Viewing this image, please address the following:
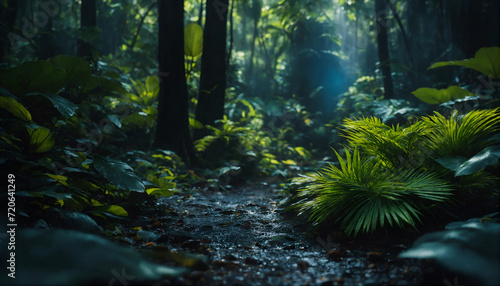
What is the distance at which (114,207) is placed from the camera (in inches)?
99.8

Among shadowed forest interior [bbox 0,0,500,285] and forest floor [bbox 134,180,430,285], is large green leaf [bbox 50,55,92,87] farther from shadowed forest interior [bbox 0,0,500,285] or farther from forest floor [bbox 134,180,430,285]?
forest floor [bbox 134,180,430,285]

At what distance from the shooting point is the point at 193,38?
7043mm

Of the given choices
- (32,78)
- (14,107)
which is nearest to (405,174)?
(14,107)

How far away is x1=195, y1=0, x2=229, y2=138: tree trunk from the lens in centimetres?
676

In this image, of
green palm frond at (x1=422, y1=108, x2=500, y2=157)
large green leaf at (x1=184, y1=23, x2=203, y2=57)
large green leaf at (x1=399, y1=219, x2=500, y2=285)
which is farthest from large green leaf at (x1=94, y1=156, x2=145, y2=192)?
large green leaf at (x1=184, y1=23, x2=203, y2=57)

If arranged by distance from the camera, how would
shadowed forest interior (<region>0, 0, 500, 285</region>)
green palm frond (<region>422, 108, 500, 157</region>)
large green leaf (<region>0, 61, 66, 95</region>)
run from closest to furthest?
shadowed forest interior (<region>0, 0, 500, 285</region>) → large green leaf (<region>0, 61, 66, 95</region>) → green palm frond (<region>422, 108, 500, 157</region>)

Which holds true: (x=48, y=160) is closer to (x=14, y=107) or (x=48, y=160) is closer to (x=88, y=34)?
(x=14, y=107)

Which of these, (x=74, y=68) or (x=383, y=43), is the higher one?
(x=383, y=43)

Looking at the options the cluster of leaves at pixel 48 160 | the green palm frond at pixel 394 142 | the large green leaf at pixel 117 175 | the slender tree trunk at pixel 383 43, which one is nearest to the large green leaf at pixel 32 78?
the cluster of leaves at pixel 48 160

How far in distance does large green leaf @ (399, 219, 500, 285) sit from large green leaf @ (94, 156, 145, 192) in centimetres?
193

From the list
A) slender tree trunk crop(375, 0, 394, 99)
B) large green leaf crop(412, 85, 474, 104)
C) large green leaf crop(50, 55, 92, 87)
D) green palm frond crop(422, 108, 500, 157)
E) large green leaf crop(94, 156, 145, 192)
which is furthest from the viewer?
slender tree trunk crop(375, 0, 394, 99)

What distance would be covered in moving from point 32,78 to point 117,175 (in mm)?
1109

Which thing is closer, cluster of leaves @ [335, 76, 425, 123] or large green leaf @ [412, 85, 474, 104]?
large green leaf @ [412, 85, 474, 104]

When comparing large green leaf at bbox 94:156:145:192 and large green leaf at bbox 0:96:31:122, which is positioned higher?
large green leaf at bbox 0:96:31:122
